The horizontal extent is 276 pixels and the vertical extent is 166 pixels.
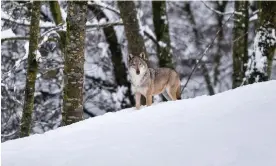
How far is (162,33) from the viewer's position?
13.0 meters

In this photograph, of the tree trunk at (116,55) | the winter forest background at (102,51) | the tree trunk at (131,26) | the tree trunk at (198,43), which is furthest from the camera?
the tree trunk at (198,43)

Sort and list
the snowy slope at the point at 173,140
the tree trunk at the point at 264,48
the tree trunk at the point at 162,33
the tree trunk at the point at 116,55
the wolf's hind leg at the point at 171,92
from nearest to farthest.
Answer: the snowy slope at the point at 173,140 < the wolf's hind leg at the point at 171,92 < the tree trunk at the point at 264,48 < the tree trunk at the point at 162,33 < the tree trunk at the point at 116,55

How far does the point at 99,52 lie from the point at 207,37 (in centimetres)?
616

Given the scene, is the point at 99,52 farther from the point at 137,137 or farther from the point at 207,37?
the point at 137,137

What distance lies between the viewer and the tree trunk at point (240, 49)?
1226 centimetres

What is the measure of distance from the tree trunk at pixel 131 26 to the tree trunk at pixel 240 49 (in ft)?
9.89

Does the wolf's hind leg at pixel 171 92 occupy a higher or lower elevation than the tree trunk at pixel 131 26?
lower

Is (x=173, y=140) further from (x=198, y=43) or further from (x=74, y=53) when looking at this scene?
(x=198, y=43)

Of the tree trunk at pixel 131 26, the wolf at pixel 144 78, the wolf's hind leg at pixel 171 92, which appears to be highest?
the tree trunk at pixel 131 26

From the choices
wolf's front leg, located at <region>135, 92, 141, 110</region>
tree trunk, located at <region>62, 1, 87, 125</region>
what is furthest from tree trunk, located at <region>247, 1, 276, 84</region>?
tree trunk, located at <region>62, 1, 87, 125</region>

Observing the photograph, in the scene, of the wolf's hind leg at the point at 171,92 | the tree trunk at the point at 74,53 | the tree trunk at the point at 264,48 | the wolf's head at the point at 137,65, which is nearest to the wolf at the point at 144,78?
the wolf's head at the point at 137,65

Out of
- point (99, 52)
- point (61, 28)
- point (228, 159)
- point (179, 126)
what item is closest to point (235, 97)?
point (179, 126)

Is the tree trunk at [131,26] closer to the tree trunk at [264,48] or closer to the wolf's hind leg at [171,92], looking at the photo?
the wolf's hind leg at [171,92]

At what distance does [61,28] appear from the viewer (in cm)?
1088
